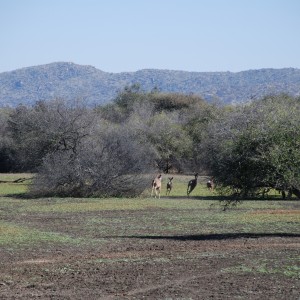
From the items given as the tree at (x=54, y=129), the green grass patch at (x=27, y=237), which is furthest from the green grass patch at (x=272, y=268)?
the tree at (x=54, y=129)

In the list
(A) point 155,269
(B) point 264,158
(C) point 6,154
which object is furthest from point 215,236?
(C) point 6,154

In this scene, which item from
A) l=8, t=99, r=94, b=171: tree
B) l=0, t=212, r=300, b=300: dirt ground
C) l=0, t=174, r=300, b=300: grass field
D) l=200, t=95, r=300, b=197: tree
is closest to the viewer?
l=0, t=212, r=300, b=300: dirt ground

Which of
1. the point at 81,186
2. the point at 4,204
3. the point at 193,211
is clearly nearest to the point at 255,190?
the point at 193,211

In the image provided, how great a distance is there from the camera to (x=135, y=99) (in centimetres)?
11356

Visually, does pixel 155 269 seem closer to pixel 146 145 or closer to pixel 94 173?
pixel 94 173

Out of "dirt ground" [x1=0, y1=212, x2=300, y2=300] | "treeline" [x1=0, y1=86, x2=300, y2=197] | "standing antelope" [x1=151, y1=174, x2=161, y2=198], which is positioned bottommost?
"standing antelope" [x1=151, y1=174, x2=161, y2=198]

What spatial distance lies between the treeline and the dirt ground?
274 centimetres

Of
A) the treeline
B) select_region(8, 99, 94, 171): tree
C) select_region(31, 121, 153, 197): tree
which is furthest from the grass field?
select_region(8, 99, 94, 171): tree

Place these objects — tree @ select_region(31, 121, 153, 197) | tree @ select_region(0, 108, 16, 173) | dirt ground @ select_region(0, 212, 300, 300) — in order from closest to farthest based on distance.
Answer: dirt ground @ select_region(0, 212, 300, 300) → tree @ select_region(31, 121, 153, 197) → tree @ select_region(0, 108, 16, 173)

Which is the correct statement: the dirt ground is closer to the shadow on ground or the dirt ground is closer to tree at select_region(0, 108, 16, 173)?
the shadow on ground

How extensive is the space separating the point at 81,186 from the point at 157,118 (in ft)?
109

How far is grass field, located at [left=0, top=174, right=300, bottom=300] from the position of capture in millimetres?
15828

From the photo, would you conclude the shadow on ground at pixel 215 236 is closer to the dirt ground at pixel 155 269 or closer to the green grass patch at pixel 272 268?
the dirt ground at pixel 155 269

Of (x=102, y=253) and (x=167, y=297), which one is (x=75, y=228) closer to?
(x=102, y=253)
